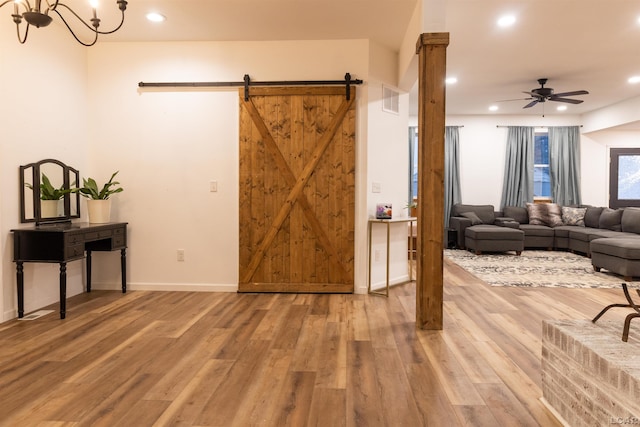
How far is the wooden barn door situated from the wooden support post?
136cm

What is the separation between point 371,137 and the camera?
4680mm

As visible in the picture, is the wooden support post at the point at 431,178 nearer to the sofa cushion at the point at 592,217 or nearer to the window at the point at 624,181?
the sofa cushion at the point at 592,217

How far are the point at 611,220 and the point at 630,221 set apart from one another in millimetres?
381

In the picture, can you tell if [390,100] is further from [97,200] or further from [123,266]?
[123,266]

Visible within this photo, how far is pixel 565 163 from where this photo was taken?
29.8 ft

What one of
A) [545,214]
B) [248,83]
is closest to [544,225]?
[545,214]

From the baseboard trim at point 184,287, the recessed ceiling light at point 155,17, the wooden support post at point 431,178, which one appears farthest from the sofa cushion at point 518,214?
the recessed ceiling light at point 155,17

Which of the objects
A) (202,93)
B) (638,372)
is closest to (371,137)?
(202,93)

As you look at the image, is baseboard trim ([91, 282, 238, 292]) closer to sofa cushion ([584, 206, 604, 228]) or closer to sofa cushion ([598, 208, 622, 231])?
sofa cushion ([598, 208, 622, 231])

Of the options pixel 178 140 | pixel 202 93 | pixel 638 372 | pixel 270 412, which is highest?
pixel 202 93

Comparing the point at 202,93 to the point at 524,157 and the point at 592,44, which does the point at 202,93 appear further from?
the point at 524,157

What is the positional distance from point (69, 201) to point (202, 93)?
1768 mm

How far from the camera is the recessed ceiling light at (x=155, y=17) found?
13.0 ft

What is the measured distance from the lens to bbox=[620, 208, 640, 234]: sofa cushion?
7113 millimetres
